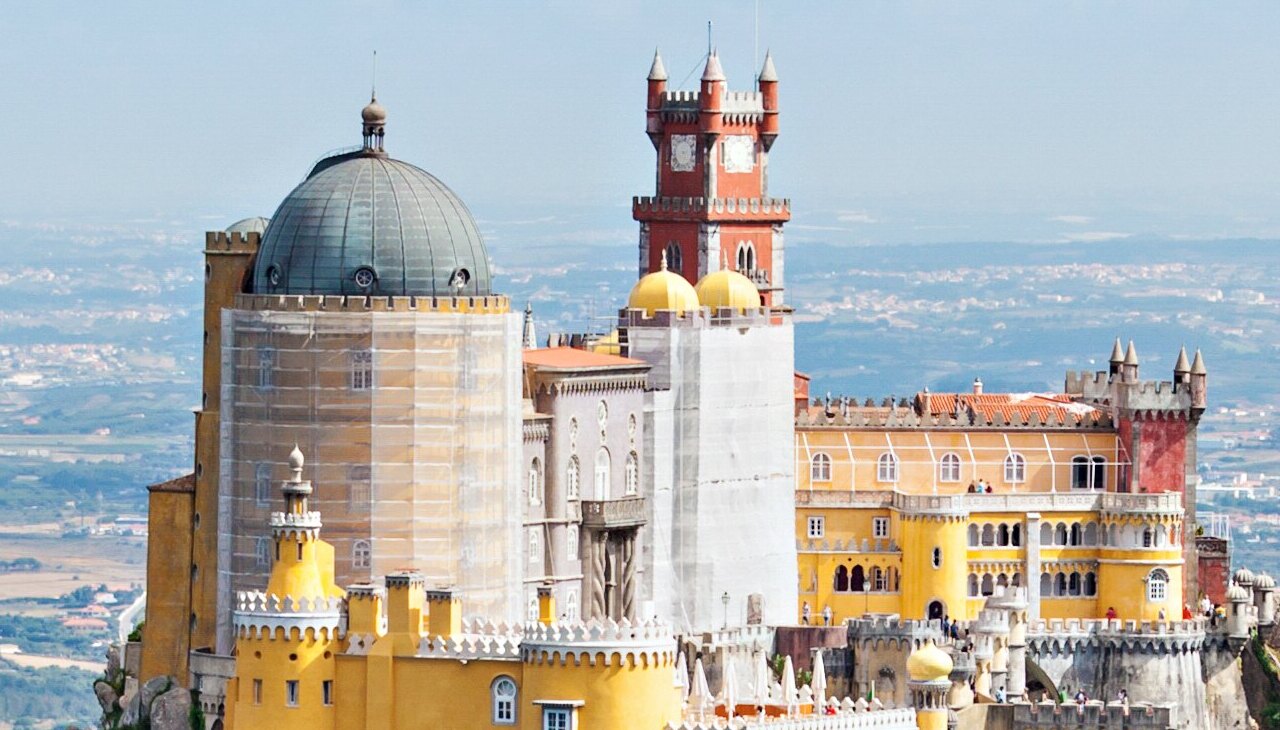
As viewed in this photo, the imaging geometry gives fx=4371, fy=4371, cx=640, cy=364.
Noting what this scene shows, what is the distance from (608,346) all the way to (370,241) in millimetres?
21322

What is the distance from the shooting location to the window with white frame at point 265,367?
13262 centimetres

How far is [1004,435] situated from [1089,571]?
258 inches

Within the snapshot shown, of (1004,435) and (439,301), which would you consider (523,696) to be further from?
(1004,435)

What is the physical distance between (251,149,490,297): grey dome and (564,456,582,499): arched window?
10110 millimetres

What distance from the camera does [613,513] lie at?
145 metres

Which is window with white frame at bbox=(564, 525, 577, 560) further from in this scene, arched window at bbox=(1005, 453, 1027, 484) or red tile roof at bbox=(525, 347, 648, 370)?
arched window at bbox=(1005, 453, 1027, 484)

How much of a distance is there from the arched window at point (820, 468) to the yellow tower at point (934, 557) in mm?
4009

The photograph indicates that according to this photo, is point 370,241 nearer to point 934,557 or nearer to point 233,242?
point 233,242

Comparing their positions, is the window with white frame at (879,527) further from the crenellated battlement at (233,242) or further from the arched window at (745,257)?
the crenellated battlement at (233,242)

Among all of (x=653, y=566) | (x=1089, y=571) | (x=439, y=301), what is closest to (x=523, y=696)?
(x=439, y=301)

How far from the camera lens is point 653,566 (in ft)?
491

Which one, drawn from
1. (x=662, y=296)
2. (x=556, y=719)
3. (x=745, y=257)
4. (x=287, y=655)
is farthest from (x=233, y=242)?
(x=745, y=257)

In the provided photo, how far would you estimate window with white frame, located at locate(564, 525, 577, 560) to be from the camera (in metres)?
142

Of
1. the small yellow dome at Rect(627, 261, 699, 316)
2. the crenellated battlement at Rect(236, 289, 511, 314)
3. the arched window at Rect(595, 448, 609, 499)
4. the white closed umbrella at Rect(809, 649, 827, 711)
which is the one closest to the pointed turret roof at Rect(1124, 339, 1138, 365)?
the small yellow dome at Rect(627, 261, 699, 316)
